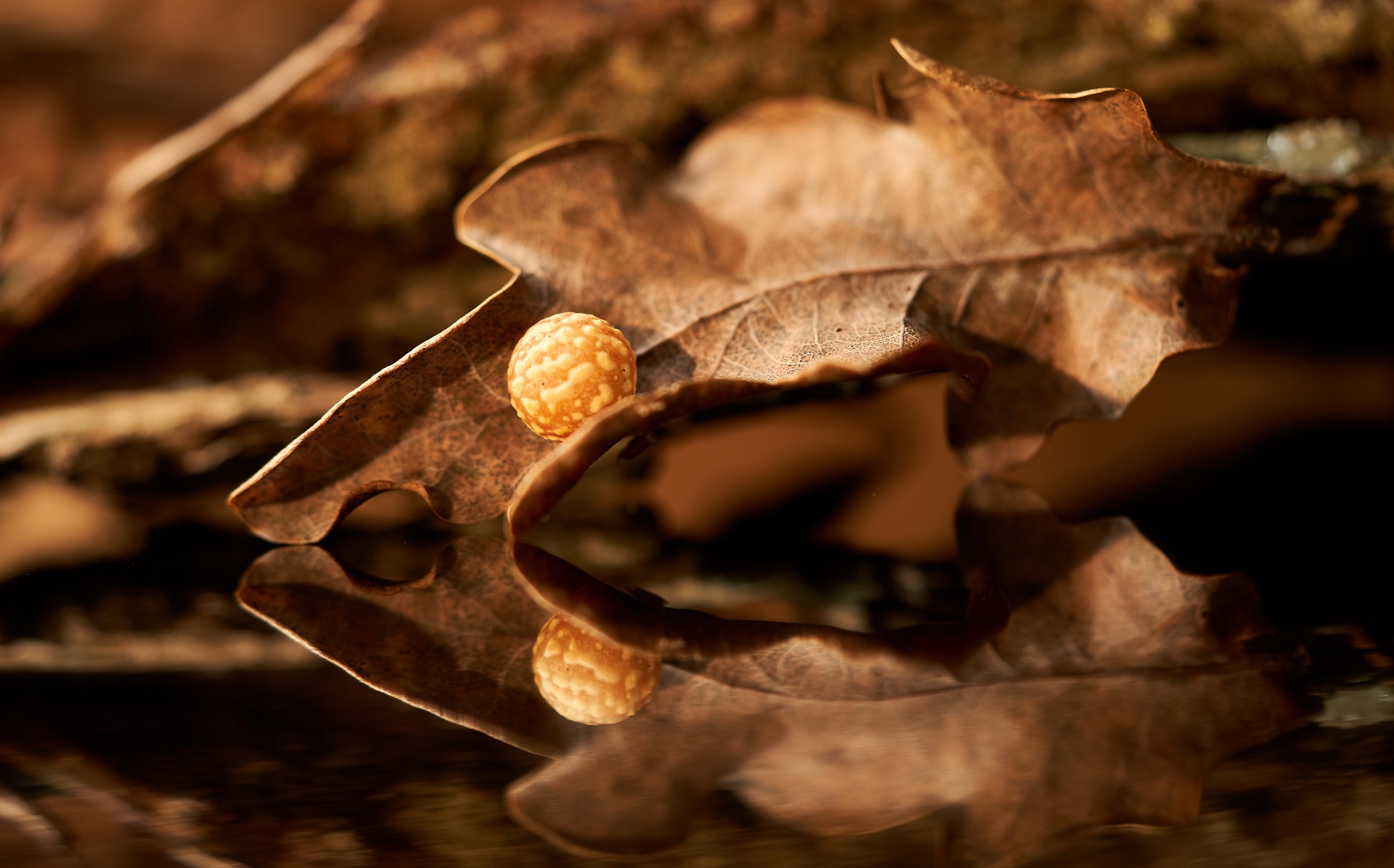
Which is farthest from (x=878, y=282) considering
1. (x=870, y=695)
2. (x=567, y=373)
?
(x=870, y=695)

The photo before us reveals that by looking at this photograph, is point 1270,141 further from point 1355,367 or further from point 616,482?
point 616,482

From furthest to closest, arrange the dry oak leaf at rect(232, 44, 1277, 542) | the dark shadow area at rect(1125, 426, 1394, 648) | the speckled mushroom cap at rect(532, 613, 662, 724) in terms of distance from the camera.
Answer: the dry oak leaf at rect(232, 44, 1277, 542) → the dark shadow area at rect(1125, 426, 1394, 648) → the speckled mushroom cap at rect(532, 613, 662, 724)

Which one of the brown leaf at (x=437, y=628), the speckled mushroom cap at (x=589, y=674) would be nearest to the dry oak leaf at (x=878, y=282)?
the brown leaf at (x=437, y=628)

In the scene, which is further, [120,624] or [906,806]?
[120,624]

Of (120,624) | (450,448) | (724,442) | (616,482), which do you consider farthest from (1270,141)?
A: (120,624)

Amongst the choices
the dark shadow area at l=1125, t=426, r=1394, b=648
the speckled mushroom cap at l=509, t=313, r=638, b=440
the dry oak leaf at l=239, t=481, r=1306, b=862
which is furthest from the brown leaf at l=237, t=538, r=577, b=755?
the dark shadow area at l=1125, t=426, r=1394, b=648

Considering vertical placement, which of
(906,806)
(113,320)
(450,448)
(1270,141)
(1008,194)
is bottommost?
(906,806)

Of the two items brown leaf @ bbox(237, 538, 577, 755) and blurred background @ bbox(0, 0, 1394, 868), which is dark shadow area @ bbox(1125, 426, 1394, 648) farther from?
brown leaf @ bbox(237, 538, 577, 755)

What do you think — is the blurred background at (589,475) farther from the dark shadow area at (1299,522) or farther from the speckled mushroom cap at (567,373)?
the speckled mushroom cap at (567,373)
